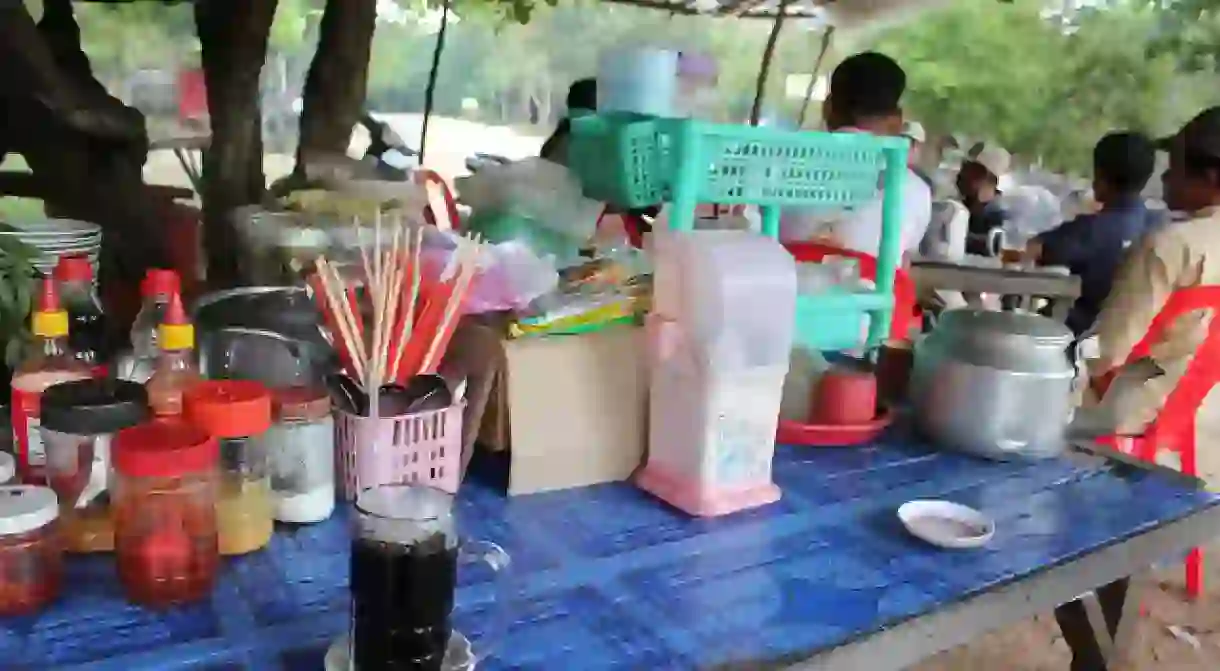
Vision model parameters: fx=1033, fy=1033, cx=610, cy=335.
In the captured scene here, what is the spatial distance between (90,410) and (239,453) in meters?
0.14

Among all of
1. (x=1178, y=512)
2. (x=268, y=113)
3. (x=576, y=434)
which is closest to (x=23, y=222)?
(x=576, y=434)

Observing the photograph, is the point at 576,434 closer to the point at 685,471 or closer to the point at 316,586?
the point at 685,471

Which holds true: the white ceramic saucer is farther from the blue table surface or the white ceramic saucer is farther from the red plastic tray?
the red plastic tray

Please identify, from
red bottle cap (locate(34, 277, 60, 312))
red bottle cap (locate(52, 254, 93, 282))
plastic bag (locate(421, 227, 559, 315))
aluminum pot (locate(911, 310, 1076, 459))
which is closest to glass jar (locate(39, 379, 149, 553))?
red bottle cap (locate(34, 277, 60, 312))

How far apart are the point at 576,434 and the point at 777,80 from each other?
4722mm

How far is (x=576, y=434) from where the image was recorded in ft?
4.00

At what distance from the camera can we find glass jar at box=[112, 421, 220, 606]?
2.90 feet

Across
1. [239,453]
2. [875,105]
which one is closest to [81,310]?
[239,453]

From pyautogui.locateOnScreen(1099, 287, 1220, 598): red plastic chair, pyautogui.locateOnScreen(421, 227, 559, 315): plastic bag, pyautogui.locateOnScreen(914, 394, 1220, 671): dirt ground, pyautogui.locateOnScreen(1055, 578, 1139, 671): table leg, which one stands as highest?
pyautogui.locateOnScreen(421, 227, 559, 315): plastic bag

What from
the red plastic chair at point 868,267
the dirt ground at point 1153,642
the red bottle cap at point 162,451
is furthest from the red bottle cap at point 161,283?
the dirt ground at point 1153,642

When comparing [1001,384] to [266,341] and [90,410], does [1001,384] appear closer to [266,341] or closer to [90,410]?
[266,341]

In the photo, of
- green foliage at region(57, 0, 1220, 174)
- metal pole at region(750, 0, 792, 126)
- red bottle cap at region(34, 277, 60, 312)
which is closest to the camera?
red bottle cap at region(34, 277, 60, 312)

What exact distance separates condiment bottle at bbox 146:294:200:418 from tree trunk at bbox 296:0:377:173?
2.19 metres

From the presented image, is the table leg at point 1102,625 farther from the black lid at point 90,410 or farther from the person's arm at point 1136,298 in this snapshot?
the black lid at point 90,410
